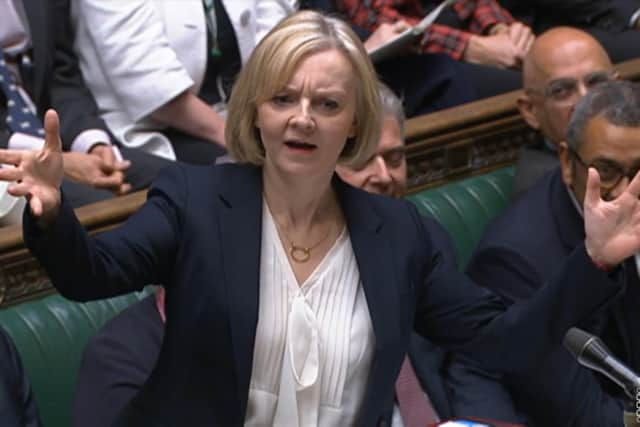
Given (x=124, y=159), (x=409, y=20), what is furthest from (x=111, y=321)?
(x=409, y=20)

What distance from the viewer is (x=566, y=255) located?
6.44 feet

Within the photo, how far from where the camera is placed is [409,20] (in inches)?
114

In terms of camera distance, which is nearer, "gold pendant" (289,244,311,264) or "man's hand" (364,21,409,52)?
"gold pendant" (289,244,311,264)

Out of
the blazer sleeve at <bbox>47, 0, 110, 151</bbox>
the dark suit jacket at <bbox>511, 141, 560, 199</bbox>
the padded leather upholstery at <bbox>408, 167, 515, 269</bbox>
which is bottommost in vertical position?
the padded leather upholstery at <bbox>408, 167, 515, 269</bbox>

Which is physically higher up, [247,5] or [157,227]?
[157,227]

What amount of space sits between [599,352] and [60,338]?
0.90 m

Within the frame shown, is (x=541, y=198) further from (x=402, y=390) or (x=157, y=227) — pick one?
(x=157, y=227)

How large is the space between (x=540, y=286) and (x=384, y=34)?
0.95 m

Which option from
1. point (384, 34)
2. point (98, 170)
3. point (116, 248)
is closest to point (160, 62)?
point (98, 170)

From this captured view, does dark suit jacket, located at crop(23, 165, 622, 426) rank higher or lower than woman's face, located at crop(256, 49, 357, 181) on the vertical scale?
lower

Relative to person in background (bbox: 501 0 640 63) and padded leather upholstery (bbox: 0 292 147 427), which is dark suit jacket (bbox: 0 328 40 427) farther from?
person in background (bbox: 501 0 640 63)

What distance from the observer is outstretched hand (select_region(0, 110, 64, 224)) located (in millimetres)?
1253

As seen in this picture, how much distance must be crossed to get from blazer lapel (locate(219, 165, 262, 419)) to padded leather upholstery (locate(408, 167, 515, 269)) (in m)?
0.87

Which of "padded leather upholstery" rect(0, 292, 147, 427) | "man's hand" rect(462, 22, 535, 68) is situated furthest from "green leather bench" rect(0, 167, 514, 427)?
"man's hand" rect(462, 22, 535, 68)
